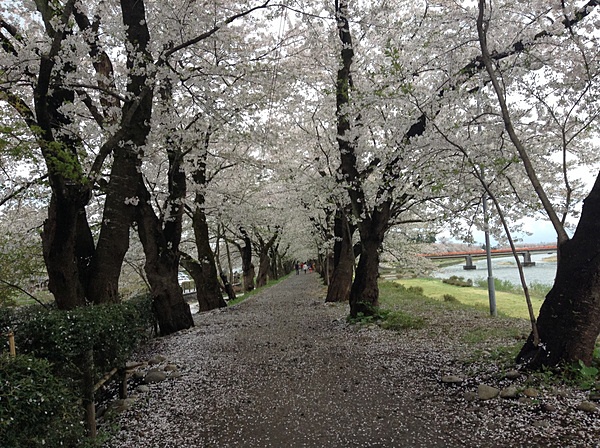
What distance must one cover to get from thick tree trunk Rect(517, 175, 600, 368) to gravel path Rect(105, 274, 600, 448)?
2.97 feet

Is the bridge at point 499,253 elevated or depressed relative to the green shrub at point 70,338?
depressed

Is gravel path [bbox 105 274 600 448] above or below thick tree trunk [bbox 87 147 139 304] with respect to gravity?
below

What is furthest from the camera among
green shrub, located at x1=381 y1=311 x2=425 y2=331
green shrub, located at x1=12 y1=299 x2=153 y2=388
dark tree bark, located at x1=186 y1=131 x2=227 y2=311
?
dark tree bark, located at x1=186 y1=131 x2=227 y2=311

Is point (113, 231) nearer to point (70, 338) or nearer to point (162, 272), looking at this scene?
point (162, 272)

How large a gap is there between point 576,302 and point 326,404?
2863 millimetres

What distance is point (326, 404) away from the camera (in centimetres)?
434

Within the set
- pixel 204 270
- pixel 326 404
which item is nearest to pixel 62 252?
pixel 326 404

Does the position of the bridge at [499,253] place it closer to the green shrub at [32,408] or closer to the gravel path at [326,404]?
the gravel path at [326,404]

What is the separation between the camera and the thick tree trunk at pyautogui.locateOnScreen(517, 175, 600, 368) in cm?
407

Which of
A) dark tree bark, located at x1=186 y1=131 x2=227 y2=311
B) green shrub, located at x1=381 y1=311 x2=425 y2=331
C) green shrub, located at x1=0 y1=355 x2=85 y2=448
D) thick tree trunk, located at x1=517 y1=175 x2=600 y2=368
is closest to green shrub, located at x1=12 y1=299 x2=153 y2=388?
green shrub, located at x1=0 y1=355 x2=85 y2=448

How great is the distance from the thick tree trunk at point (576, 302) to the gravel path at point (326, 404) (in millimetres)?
905

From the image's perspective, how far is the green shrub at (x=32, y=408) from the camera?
6.97 ft

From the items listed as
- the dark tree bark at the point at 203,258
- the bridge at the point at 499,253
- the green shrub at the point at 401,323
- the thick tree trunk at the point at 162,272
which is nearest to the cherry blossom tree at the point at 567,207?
the green shrub at the point at 401,323

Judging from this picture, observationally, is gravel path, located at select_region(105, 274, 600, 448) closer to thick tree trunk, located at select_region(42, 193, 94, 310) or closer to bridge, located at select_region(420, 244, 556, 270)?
thick tree trunk, located at select_region(42, 193, 94, 310)
